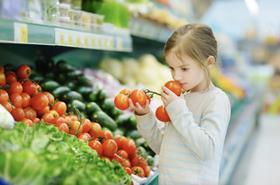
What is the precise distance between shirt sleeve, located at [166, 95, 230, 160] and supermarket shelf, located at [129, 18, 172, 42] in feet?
6.36

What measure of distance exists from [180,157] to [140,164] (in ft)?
1.77

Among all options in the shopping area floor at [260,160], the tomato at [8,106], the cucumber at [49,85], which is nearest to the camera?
the tomato at [8,106]

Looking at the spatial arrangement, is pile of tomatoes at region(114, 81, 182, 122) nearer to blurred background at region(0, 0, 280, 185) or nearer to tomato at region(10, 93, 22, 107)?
blurred background at region(0, 0, 280, 185)

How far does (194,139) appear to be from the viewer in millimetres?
1938

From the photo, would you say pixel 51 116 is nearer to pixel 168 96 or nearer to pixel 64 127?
pixel 64 127

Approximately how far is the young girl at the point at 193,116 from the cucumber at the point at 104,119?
0.71m

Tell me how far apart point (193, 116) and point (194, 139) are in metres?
0.19

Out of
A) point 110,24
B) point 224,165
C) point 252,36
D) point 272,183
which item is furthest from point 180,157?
point 252,36

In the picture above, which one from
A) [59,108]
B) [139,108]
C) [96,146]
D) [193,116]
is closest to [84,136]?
[96,146]

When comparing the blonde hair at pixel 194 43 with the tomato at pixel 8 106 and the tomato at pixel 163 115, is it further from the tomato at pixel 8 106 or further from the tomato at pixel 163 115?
the tomato at pixel 8 106

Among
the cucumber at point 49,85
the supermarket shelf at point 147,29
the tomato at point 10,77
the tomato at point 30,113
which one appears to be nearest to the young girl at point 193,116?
the tomato at point 30,113

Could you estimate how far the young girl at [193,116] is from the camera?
1973mm

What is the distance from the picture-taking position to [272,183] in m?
5.52

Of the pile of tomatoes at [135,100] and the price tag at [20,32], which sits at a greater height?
the price tag at [20,32]
